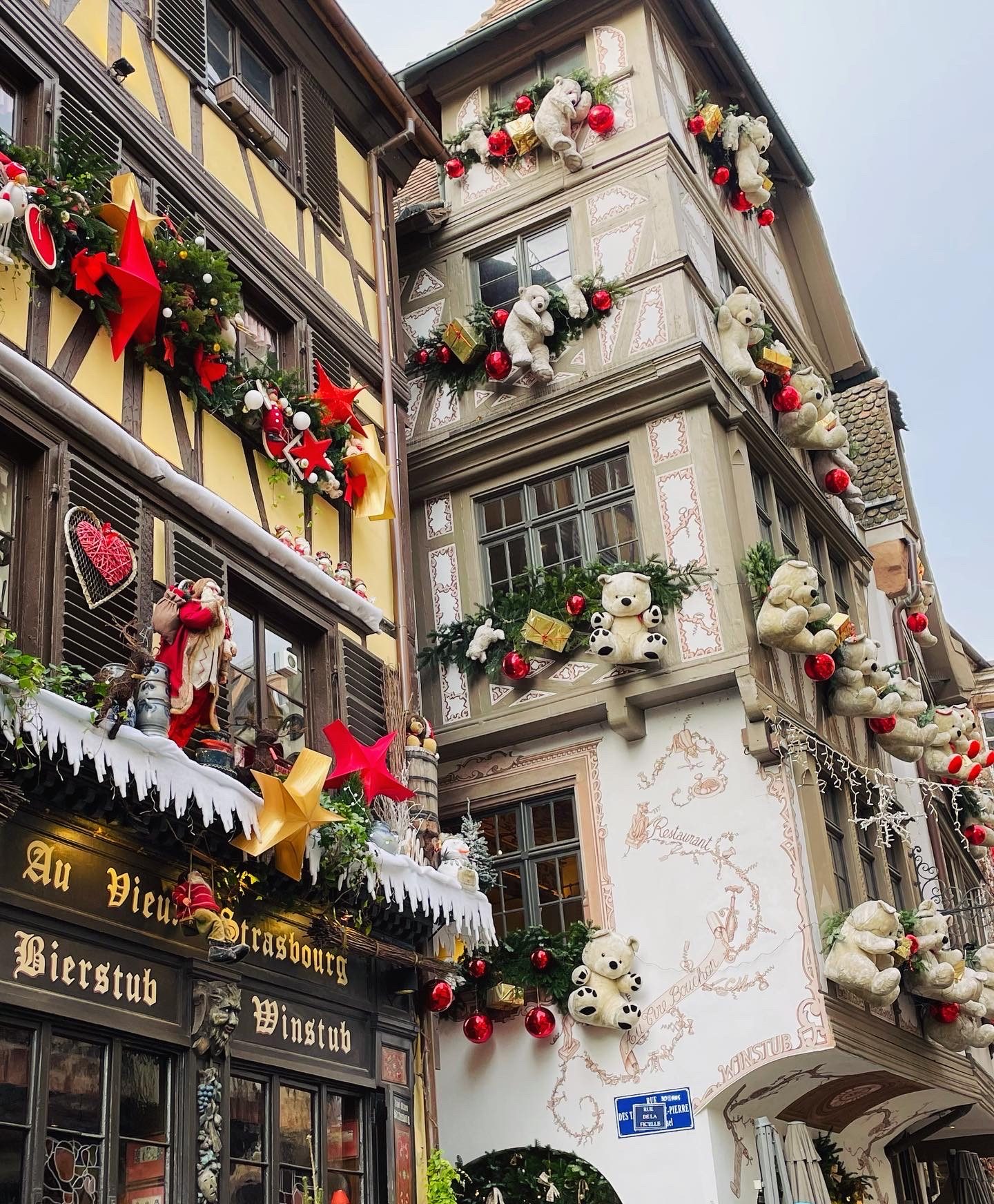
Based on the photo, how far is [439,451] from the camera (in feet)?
48.1

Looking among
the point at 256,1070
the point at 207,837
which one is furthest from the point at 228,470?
the point at 256,1070

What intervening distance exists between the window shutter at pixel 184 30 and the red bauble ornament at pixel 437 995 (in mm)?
7213

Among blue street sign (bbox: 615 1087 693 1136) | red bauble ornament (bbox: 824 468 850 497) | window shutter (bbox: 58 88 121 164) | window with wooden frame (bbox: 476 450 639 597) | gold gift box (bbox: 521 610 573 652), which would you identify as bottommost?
blue street sign (bbox: 615 1087 693 1136)

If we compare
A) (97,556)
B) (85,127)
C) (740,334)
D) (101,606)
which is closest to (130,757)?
(101,606)

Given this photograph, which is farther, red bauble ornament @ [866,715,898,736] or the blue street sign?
red bauble ornament @ [866,715,898,736]

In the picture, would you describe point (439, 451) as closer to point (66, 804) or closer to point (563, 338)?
point (563, 338)

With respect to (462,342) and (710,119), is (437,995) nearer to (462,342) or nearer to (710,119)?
(462,342)

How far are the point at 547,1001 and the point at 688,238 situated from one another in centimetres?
755

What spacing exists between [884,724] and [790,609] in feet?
9.33

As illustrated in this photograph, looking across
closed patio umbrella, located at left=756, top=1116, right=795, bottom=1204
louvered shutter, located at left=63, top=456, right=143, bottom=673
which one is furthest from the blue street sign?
louvered shutter, located at left=63, top=456, right=143, bottom=673

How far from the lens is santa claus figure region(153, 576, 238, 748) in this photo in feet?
26.9

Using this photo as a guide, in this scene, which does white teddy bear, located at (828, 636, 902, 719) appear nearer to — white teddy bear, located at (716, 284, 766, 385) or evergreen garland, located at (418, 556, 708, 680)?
evergreen garland, located at (418, 556, 708, 680)

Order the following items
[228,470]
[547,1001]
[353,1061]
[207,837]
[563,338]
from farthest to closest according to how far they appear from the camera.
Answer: [563,338], [547,1001], [228,470], [353,1061], [207,837]

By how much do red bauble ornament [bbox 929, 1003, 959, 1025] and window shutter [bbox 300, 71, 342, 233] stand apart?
8.96 m
